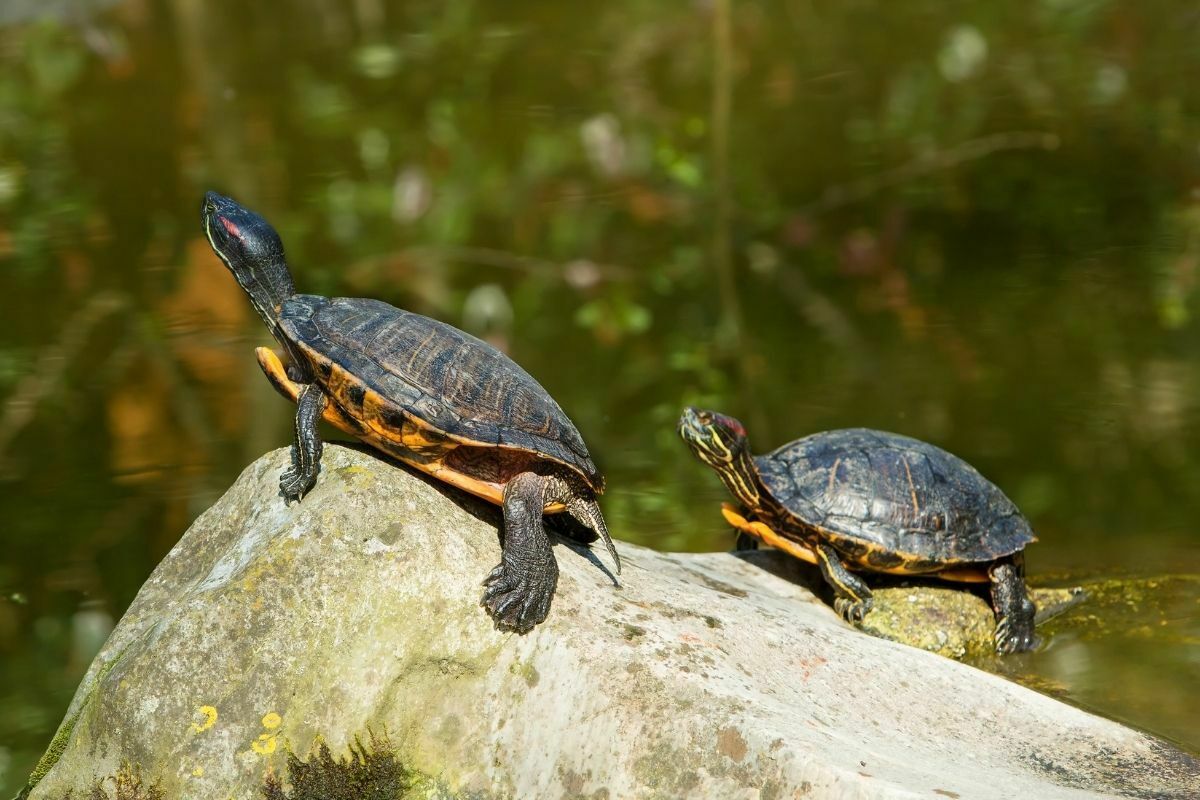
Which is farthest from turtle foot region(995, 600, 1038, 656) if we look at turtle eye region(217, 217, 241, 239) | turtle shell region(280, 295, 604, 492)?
turtle eye region(217, 217, 241, 239)

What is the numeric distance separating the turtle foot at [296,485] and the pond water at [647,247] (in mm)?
2151

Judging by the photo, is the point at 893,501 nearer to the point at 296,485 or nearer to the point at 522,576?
the point at 522,576

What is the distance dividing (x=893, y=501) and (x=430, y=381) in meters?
1.97

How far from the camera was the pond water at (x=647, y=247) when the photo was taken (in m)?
6.88

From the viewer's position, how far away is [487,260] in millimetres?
9844

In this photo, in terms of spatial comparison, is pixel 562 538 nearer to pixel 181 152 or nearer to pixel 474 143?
pixel 474 143

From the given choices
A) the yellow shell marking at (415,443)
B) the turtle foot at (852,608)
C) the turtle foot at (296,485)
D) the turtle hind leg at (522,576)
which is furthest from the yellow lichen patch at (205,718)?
the turtle foot at (852,608)

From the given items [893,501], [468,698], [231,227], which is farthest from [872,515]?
[231,227]

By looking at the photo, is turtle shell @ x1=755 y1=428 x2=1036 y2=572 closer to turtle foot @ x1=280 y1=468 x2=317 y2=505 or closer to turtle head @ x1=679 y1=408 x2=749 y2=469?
turtle head @ x1=679 y1=408 x2=749 y2=469

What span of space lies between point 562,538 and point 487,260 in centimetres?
573

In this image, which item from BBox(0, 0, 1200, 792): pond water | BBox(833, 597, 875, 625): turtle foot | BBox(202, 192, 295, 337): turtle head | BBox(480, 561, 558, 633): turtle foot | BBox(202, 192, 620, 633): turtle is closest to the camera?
BBox(480, 561, 558, 633): turtle foot

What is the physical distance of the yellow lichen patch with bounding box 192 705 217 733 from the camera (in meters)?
3.57

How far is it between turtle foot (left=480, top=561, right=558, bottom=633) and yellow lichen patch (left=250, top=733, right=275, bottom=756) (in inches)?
26.2

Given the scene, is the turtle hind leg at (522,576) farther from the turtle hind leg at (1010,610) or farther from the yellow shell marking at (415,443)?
the turtle hind leg at (1010,610)
